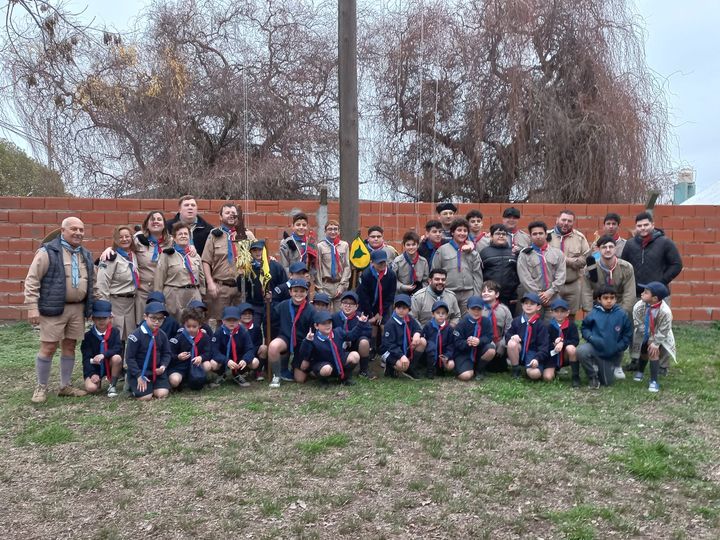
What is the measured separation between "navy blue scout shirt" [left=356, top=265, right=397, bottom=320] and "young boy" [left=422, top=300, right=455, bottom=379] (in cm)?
58

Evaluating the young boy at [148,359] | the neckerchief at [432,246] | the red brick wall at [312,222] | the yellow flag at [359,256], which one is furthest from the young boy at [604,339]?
the young boy at [148,359]

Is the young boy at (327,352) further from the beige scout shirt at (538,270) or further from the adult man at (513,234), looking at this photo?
the adult man at (513,234)

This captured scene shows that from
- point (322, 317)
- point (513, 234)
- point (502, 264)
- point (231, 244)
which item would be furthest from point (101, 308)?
point (513, 234)

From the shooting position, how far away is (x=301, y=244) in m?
7.77

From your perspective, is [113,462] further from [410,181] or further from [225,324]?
[410,181]

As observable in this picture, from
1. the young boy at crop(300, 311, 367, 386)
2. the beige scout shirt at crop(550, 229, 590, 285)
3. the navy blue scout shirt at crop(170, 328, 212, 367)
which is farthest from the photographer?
the beige scout shirt at crop(550, 229, 590, 285)

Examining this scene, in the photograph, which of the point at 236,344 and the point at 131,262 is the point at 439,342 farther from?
the point at 131,262

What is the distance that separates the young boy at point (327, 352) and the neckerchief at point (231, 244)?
3.98 feet

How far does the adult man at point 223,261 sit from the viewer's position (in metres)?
7.28

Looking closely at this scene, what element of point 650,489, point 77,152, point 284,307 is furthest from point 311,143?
point 650,489

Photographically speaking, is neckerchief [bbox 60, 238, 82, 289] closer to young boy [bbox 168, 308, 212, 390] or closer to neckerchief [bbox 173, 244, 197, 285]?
neckerchief [bbox 173, 244, 197, 285]

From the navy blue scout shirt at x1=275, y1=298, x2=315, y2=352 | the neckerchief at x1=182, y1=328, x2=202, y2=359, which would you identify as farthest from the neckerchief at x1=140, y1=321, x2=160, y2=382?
the navy blue scout shirt at x1=275, y1=298, x2=315, y2=352

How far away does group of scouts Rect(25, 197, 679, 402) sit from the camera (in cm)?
661

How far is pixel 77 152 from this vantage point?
45.6 ft
